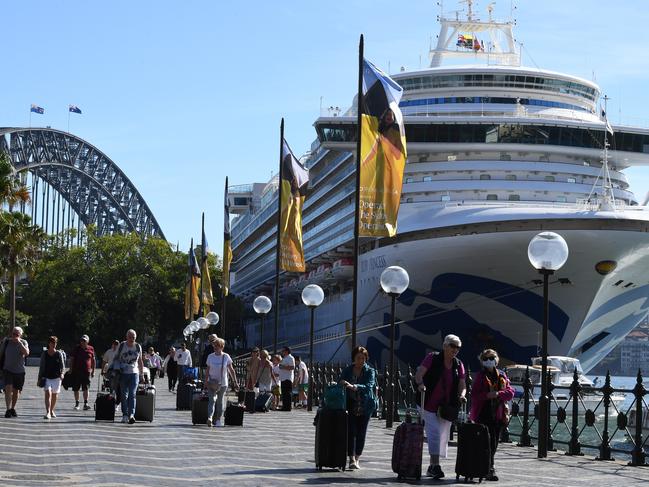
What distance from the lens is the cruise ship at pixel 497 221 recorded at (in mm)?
40375

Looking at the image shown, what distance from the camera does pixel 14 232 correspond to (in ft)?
170

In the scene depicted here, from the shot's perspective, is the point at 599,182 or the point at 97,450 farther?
the point at 599,182

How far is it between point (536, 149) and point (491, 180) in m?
2.06

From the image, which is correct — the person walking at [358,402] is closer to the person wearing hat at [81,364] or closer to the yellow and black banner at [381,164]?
the yellow and black banner at [381,164]

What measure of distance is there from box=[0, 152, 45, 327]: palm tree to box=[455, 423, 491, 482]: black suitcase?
31139 millimetres

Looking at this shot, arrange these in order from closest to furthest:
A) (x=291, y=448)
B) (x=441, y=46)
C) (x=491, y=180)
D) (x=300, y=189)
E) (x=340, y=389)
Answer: (x=340, y=389)
(x=291, y=448)
(x=300, y=189)
(x=491, y=180)
(x=441, y=46)

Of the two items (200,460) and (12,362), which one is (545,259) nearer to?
(200,460)

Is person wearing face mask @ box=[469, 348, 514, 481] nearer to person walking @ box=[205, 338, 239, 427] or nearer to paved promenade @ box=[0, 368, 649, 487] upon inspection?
paved promenade @ box=[0, 368, 649, 487]

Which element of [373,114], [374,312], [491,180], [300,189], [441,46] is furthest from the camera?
[441,46]

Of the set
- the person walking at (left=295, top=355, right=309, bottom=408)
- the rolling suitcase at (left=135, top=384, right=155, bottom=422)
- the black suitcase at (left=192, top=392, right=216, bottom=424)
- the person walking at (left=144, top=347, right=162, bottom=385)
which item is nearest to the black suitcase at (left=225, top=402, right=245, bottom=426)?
the black suitcase at (left=192, top=392, right=216, bottom=424)

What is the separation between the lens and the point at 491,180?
4534 cm

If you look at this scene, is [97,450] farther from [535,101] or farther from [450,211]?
[535,101]

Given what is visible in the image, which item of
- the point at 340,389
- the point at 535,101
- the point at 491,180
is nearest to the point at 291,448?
the point at 340,389

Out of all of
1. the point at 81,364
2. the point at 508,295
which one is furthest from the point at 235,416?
the point at 508,295
